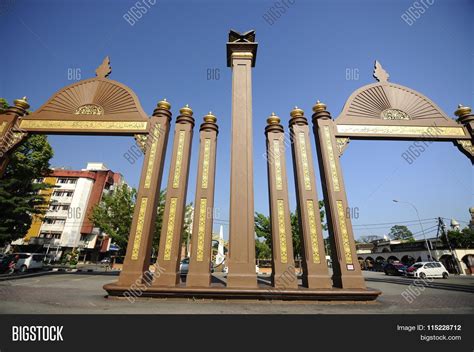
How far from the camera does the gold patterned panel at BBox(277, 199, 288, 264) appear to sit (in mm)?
6598

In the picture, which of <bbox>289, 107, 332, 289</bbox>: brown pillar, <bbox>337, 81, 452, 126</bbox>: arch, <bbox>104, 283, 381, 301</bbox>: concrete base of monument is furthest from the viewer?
<bbox>337, 81, 452, 126</bbox>: arch

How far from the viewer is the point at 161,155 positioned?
7672 mm

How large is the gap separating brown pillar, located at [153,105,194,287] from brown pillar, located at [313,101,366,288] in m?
4.48

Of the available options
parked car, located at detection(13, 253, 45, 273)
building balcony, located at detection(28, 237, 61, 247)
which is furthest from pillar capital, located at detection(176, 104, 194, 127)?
building balcony, located at detection(28, 237, 61, 247)

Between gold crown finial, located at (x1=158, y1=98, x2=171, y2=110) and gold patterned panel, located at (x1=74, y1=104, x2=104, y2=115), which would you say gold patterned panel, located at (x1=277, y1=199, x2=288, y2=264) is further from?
gold patterned panel, located at (x1=74, y1=104, x2=104, y2=115)

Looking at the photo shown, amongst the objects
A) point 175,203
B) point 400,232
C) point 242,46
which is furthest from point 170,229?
point 400,232

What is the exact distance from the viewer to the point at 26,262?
659 inches

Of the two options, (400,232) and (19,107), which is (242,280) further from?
(400,232)

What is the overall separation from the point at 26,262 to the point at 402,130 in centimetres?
2393

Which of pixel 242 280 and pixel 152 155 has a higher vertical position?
pixel 152 155

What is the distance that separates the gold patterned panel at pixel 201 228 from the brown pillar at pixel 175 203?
1.86ft

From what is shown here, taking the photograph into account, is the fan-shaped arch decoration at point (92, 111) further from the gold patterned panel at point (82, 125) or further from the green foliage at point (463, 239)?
the green foliage at point (463, 239)

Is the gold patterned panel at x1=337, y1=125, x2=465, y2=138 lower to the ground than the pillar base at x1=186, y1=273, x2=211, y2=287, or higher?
higher
